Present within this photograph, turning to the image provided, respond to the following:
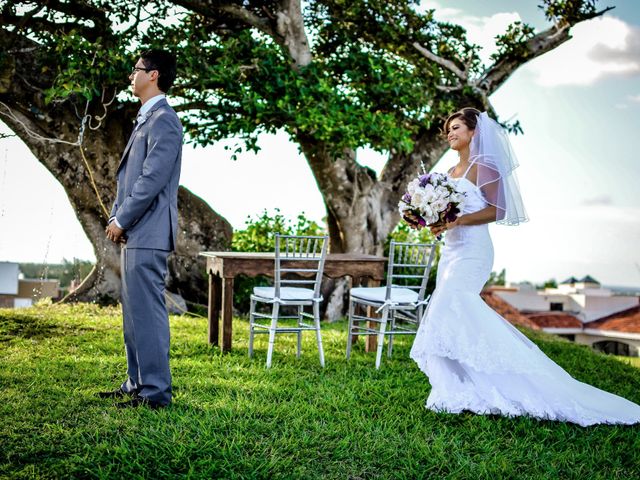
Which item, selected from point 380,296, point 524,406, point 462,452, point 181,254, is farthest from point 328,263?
point 181,254

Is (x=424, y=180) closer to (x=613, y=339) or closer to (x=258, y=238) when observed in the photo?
(x=258, y=238)

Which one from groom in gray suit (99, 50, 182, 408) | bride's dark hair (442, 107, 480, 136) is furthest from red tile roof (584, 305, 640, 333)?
groom in gray suit (99, 50, 182, 408)

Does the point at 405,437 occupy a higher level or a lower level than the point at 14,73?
lower

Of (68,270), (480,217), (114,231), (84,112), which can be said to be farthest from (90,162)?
(480,217)

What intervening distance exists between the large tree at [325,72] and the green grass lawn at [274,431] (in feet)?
13.2

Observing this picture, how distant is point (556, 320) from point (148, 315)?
749 inches

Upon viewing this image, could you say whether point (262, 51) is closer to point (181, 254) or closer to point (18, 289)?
point (181, 254)

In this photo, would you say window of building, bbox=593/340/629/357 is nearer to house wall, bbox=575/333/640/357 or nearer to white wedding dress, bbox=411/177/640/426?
house wall, bbox=575/333/640/357

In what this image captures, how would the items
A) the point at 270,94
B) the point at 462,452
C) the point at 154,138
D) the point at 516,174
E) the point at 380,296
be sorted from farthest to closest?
the point at 270,94, the point at 380,296, the point at 516,174, the point at 154,138, the point at 462,452

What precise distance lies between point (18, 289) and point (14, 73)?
3.75 meters

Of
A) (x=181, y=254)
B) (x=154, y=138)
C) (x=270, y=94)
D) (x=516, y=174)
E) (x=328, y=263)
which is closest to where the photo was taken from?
(x=154, y=138)

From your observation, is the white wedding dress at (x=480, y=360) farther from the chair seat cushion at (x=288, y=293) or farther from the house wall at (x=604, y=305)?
the house wall at (x=604, y=305)

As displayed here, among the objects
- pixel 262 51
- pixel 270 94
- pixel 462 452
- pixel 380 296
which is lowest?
pixel 462 452

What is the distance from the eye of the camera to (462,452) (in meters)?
3.77
